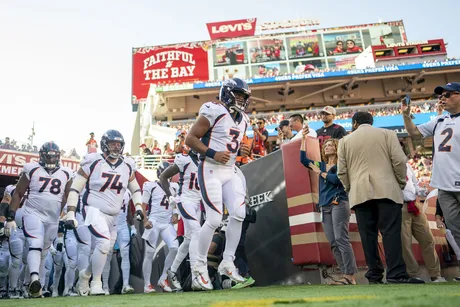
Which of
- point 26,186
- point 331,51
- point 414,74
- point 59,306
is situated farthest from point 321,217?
point 331,51

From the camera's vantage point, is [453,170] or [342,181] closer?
[453,170]

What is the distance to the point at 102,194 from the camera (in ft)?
19.1

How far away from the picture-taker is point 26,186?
21.5 ft

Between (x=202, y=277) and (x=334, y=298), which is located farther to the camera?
(x=202, y=277)

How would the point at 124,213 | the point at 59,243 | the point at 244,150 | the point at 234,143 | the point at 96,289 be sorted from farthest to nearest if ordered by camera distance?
1. the point at 124,213
2. the point at 59,243
3. the point at 96,289
4. the point at 244,150
5. the point at 234,143

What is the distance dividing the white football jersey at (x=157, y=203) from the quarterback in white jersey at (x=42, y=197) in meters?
1.91

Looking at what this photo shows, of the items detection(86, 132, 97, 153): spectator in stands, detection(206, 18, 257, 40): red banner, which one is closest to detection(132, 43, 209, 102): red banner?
detection(206, 18, 257, 40): red banner

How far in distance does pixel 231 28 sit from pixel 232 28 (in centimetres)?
12

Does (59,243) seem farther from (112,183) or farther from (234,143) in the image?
(234,143)

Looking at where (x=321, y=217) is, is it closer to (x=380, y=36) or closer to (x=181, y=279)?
(x=181, y=279)

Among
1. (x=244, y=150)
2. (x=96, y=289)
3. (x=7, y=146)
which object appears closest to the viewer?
(x=244, y=150)

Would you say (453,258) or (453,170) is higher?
(453,170)

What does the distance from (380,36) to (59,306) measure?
4770 centimetres

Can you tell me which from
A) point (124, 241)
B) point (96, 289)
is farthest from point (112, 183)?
point (124, 241)
